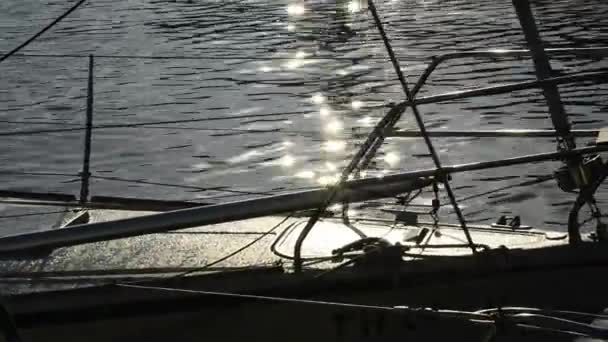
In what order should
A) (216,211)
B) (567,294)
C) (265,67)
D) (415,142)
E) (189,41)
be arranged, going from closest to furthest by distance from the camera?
1. (216,211)
2. (567,294)
3. (415,142)
4. (265,67)
5. (189,41)

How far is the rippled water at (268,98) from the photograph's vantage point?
52.0ft

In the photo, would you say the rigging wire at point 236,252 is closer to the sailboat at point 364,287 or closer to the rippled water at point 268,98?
the sailboat at point 364,287

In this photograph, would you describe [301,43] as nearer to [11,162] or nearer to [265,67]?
[265,67]

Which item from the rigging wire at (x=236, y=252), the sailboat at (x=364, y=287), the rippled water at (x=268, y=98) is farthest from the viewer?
the rippled water at (x=268, y=98)

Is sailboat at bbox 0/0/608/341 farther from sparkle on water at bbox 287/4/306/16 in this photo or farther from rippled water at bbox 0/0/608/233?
sparkle on water at bbox 287/4/306/16

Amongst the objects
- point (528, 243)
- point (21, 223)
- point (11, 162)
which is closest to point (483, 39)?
point (11, 162)

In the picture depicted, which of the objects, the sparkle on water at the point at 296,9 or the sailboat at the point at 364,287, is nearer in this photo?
the sailboat at the point at 364,287

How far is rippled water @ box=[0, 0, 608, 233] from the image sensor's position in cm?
1585

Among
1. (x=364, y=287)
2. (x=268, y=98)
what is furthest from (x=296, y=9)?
(x=364, y=287)

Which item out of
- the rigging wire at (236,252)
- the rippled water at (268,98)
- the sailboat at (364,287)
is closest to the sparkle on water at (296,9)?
the rippled water at (268,98)

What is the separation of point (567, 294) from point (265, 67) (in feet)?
66.6

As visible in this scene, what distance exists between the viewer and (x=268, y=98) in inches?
866

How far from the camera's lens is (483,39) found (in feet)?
90.6

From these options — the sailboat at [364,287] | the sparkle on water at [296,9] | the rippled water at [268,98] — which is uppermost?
the sparkle on water at [296,9]
